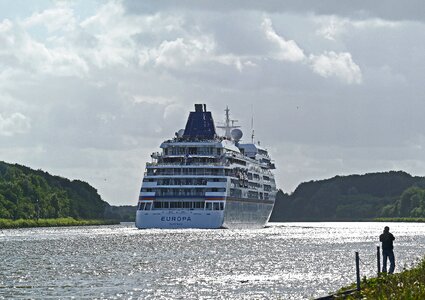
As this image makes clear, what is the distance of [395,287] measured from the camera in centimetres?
4762

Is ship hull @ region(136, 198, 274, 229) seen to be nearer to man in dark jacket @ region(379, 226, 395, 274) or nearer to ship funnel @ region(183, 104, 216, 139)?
ship funnel @ region(183, 104, 216, 139)

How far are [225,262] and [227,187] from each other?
3103 inches

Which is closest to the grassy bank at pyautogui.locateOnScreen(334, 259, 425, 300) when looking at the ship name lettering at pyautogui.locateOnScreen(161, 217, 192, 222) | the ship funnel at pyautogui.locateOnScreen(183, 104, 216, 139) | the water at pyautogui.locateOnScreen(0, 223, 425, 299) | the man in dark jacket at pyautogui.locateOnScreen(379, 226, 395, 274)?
the man in dark jacket at pyautogui.locateOnScreen(379, 226, 395, 274)

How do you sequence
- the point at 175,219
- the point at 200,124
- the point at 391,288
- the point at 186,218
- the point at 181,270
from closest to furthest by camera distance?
the point at 391,288
the point at 181,270
the point at 186,218
the point at 175,219
the point at 200,124

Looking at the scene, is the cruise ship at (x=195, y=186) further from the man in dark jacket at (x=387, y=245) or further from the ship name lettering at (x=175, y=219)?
the man in dark jacket at (x=387, y=245)

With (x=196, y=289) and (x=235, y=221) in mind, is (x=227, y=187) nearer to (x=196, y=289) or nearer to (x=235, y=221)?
(x=235, y=221)

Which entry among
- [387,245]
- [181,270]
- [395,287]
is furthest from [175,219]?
[395,287]

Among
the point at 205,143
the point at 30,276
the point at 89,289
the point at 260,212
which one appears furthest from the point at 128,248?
the point at 260,212

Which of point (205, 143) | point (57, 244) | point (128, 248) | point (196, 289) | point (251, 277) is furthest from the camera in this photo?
point (205, 143)

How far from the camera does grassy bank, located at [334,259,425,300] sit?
43216mm

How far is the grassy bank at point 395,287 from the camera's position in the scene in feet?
142

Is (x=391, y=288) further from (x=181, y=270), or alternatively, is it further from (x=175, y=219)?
(x=175, y=219)

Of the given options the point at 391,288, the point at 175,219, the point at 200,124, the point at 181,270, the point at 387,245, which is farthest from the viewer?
the point at 200,124

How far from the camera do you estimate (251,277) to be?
6888 centimetres
